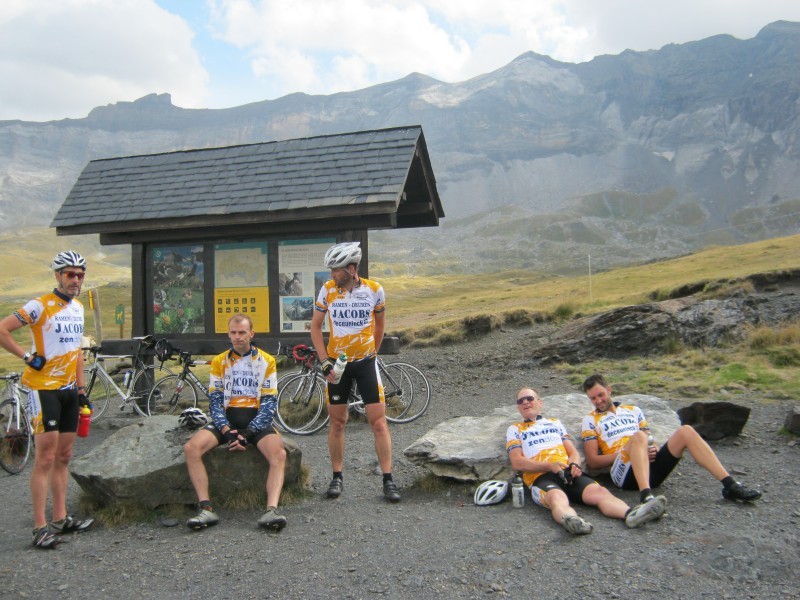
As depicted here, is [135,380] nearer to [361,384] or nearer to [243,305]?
[243,305]

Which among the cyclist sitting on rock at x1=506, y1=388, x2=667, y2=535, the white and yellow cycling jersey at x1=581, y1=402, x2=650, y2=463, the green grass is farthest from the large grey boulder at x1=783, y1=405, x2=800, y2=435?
the cyclist sitting on rock at x1=506, y1=388, x2=667, y2=535

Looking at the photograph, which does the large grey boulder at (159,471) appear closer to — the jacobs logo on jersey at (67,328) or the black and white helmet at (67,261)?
the jacobs logo on jersey at (67,328)

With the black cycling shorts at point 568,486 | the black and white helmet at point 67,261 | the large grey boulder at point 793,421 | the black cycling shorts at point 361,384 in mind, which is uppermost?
the black and white helmet at point 67,261

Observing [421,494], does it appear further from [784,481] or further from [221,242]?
[221,242]

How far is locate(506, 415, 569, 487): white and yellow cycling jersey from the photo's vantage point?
565 cm

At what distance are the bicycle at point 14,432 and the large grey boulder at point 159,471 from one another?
3.01m

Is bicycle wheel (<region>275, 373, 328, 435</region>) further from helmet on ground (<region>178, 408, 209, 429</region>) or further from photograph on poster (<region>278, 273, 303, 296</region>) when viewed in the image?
helmet on ground (<region>178, 408, 209, 429</region>)

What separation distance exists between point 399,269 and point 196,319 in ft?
445

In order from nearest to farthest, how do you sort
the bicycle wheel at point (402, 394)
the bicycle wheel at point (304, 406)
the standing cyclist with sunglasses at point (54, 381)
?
the standing cyclist with sunglasses at point (54, 381) < the bicycle wheel at point (304, 406) < the bicycle wheel at point (402, 394)

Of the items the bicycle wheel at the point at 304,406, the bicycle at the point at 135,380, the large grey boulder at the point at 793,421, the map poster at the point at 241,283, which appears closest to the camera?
the large grey boulder at the point at 793,421

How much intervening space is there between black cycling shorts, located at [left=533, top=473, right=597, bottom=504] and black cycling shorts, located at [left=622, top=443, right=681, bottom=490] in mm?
492

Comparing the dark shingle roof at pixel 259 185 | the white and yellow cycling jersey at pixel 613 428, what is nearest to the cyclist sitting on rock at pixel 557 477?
the white and yellow cycling jersey at pixel 613 428

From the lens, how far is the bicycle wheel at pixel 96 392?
11.3 metres

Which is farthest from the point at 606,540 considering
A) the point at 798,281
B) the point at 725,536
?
the point at 798,281
